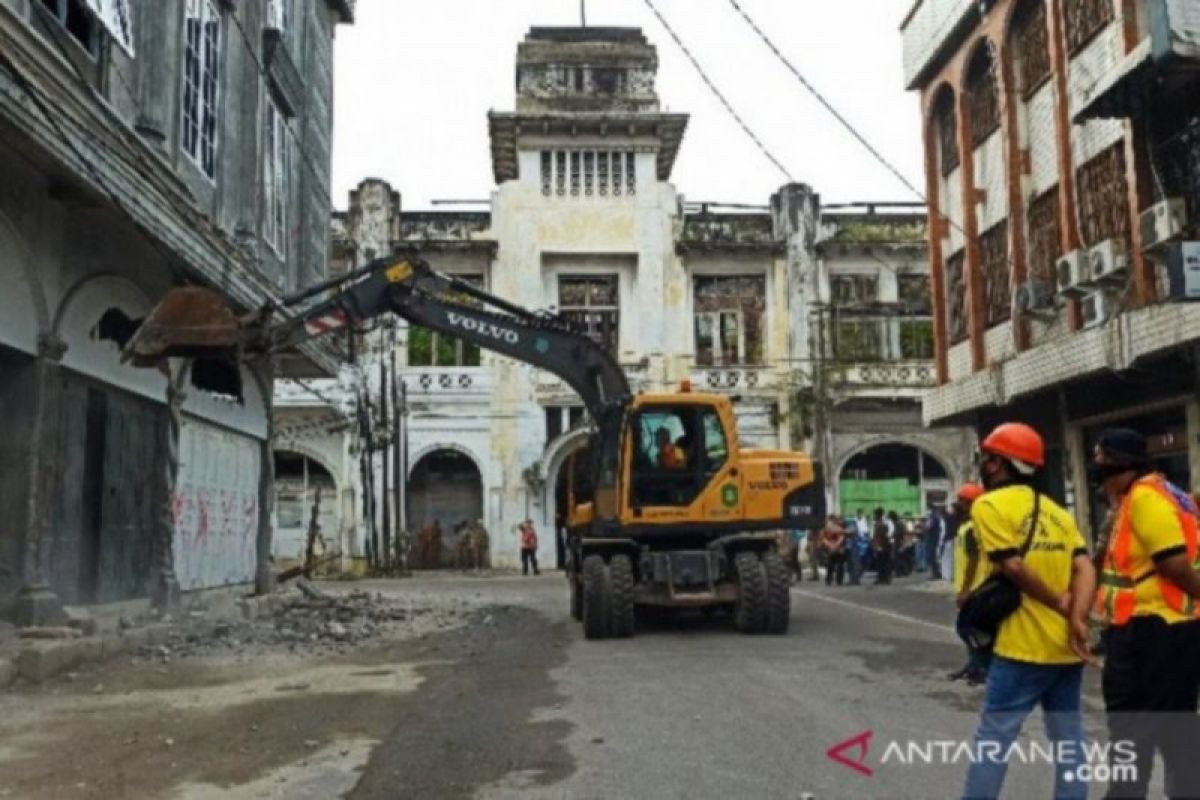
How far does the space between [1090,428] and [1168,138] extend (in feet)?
16.1

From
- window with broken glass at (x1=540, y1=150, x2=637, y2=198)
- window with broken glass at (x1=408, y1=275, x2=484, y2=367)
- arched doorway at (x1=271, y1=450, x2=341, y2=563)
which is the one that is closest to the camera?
arched doorway at (x1=271, y1=450, x2=341, y2=563)

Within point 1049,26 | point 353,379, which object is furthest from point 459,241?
point 1049,26

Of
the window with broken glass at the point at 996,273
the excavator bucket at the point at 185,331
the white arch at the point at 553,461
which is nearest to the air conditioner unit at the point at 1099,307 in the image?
the window with broken glass at the point at 996,273

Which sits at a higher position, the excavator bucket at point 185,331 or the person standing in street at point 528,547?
the excavator bucket at point 185,331

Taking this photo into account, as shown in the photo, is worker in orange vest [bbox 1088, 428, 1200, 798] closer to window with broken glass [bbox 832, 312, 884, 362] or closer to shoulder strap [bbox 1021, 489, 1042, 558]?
shoulder strap [bbox 1021, 489, 1042, 558]

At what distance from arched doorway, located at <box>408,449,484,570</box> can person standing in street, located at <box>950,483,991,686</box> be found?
79.0 feet

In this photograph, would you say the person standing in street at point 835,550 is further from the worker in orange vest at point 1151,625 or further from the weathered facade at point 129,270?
the worker in orange vest at point 1151,625

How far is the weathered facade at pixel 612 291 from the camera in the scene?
106ft

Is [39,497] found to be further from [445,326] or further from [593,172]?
[593,172]

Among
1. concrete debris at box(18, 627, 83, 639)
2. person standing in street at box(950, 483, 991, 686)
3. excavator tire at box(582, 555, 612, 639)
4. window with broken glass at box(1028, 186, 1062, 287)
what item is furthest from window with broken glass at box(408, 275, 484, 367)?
person standing in street at box(950, 483, 991, 686)

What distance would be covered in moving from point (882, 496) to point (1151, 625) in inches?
1163

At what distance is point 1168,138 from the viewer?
45.0 feet

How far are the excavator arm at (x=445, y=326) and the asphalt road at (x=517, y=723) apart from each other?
290cm

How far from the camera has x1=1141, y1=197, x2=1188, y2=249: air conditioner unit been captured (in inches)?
506
